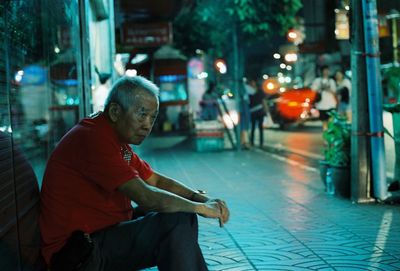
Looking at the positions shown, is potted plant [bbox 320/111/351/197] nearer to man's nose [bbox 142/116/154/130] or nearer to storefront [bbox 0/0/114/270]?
storefront [bbox 0/0/114/270]

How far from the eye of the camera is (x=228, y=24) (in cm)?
1507

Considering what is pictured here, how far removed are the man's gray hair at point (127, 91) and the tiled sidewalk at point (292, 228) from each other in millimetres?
1692

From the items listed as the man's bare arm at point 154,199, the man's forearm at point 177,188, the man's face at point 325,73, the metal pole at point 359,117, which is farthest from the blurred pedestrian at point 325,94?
the man's bare arm at point 154,199

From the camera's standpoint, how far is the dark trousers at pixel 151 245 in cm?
309

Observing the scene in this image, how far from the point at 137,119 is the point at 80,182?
0.48 m

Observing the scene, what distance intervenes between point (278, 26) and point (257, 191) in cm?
838

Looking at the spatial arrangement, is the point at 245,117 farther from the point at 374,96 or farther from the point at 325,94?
the point at 374,96

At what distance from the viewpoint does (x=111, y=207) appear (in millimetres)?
3299

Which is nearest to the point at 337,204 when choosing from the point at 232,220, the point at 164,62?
the point at 232,220

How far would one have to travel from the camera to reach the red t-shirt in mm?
3086

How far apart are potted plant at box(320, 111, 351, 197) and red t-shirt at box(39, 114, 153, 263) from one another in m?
4.65

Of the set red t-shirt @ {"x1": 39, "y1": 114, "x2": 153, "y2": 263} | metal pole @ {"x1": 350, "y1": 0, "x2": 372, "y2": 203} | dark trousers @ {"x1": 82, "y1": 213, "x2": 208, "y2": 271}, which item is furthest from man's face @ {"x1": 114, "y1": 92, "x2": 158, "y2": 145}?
metal pole @ {"x1": 350, "y1": 0, "x2": 372, "y2": 203}

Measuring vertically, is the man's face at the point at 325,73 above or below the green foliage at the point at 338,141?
above

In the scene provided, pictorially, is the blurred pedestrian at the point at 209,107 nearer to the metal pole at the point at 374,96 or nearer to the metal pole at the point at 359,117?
the metal pole at the point at 359,117
